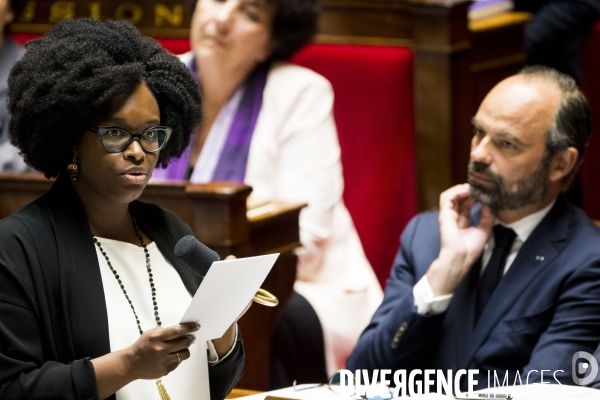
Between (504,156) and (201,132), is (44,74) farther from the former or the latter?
(201,132)

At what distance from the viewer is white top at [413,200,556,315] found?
94.0 inches

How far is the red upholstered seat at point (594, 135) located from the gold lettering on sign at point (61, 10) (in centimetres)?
235

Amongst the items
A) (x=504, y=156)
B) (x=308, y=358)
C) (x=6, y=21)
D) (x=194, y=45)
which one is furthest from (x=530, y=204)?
(x=6, y=21)

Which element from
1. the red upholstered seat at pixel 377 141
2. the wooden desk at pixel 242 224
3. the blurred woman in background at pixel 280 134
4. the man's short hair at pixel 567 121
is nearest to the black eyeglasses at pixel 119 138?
the wooden desk at pixel 242 224

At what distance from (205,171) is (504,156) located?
165 cm

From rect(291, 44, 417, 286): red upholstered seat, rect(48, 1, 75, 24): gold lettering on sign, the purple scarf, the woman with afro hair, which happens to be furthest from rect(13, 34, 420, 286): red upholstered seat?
the woman with afro hair

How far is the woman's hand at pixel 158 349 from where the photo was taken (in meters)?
1.44

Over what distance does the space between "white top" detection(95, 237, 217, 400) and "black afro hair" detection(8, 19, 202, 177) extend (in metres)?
0.20

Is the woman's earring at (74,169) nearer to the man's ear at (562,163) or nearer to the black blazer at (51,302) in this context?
the black blazer at (51,302)

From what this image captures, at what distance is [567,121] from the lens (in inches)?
98.0

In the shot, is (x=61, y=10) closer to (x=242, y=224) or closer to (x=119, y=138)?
(x=242, y=224)

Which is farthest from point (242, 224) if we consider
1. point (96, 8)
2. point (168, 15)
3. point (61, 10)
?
point (61, 10)

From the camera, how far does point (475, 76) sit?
4039mm

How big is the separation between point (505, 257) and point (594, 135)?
6.62ft
